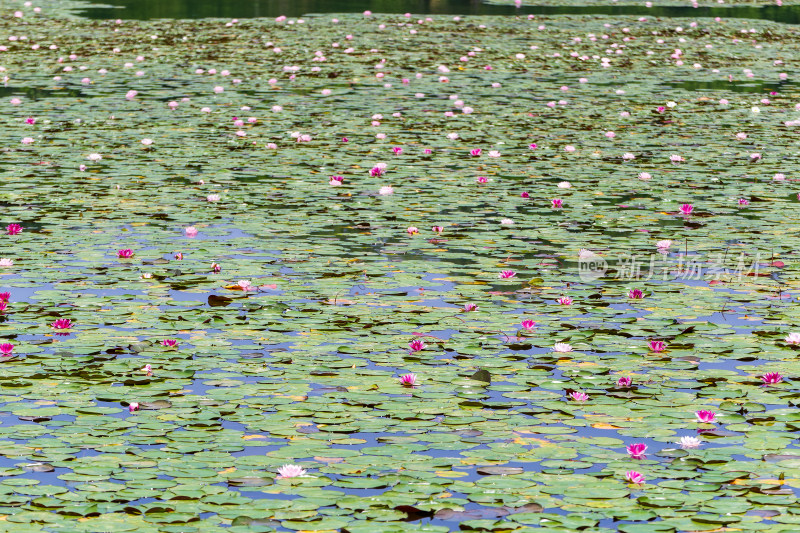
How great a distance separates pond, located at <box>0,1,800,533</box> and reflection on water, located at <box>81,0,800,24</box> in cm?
1444

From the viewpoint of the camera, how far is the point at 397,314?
6875 mm

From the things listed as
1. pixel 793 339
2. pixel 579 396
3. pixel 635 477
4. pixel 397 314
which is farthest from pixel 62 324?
pixel 793 339

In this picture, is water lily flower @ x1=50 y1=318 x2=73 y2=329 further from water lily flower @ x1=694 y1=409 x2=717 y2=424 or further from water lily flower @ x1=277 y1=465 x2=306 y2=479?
water lily flower @ x1=694 y1=409 x2=717 y2=424

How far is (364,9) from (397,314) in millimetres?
25428

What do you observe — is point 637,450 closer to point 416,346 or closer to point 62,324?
point 416,346

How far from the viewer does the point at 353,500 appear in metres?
4.54

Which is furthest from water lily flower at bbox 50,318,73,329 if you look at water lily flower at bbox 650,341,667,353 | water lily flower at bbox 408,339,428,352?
water lily flower at bbox 650,341,667,353

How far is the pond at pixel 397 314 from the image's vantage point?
4.65 meters

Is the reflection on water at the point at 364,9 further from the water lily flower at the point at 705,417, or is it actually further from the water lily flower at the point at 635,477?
the water lily flower at the point at 635,477

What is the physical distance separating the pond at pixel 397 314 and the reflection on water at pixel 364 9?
14.4 meters

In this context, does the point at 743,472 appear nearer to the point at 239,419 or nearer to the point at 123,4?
the point at 239,419

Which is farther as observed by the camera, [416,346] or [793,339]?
[793,339]

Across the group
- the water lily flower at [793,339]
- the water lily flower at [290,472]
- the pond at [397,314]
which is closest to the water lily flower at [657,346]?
the pond at [397,314]

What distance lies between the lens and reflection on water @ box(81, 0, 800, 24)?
2947cm
